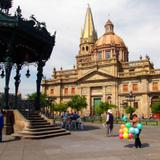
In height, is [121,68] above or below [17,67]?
above

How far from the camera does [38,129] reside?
49.0ft

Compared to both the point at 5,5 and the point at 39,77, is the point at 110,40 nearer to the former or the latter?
the point at 39,77

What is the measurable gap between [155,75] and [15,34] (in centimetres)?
4955

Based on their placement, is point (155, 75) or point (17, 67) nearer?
point (17, 67)

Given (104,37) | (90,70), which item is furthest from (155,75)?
(104,37)

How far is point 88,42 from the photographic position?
82500 mm

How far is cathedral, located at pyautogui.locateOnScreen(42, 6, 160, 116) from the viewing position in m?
61.2

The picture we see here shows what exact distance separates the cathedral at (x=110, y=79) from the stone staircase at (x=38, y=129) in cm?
3865

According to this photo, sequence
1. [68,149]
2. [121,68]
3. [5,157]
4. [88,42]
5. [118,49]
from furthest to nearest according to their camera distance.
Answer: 1. [88,42]
2. [118,49]
3. [121,68]
4. [68,149]
5. [5,157]

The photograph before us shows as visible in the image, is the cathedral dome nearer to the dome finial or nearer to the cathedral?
the cathedral

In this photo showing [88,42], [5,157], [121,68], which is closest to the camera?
[5,157]

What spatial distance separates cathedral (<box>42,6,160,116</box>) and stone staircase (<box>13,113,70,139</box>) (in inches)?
1522

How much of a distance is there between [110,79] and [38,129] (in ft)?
168

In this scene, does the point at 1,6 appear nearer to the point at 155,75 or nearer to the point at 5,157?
the point at 5,157
